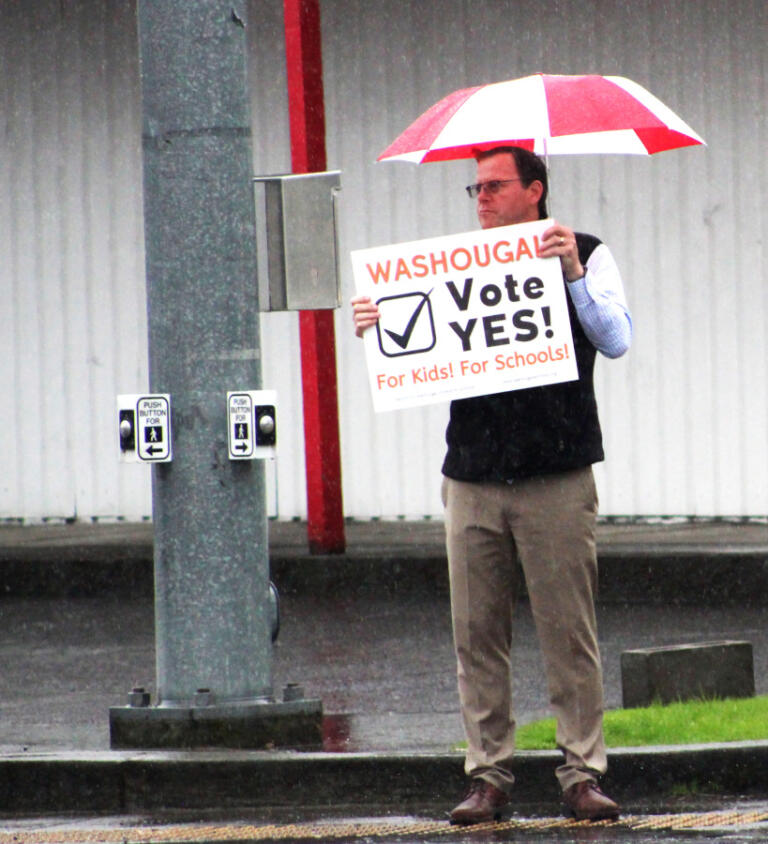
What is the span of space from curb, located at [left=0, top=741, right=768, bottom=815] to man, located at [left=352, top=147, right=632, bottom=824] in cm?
49

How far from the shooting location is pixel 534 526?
6379 millimetres

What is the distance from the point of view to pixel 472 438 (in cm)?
646

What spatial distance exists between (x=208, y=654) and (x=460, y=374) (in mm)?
1681

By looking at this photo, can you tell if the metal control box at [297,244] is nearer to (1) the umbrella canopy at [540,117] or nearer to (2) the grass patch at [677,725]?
(1) the umbrella canopy at [540,117]

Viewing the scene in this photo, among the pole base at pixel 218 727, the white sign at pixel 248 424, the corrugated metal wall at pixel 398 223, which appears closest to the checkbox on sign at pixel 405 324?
the white sign at pixel 248 424

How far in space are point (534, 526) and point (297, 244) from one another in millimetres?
1833

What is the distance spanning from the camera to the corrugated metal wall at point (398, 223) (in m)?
13.3

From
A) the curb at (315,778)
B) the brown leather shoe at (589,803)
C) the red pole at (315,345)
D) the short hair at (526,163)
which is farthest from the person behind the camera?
the red pole at (315,345)

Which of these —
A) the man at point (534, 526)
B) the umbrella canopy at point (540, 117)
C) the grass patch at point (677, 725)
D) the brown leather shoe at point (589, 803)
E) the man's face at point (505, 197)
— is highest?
the umbrella canopy at point (540, 117)

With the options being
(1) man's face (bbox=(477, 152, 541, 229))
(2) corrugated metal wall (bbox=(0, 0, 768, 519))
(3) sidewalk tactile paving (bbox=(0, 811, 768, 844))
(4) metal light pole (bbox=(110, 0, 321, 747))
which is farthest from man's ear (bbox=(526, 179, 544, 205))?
(2) corrugated metal wall (bbox=(0, 0, 768, 519))

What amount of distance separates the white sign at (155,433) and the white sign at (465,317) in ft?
3.94

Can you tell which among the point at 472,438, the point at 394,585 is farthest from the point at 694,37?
the point at 472,438

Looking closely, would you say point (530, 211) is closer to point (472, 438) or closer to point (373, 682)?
point (472, 438)

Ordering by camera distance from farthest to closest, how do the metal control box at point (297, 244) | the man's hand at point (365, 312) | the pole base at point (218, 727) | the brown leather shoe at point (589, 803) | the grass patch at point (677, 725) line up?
the metal control box at point (297, 244) → the pole base at point (218, 727) → the grass patch at point (677, 725) → the man's hand at point (365, 312) → the brown leather shoe at point (589, 803)
